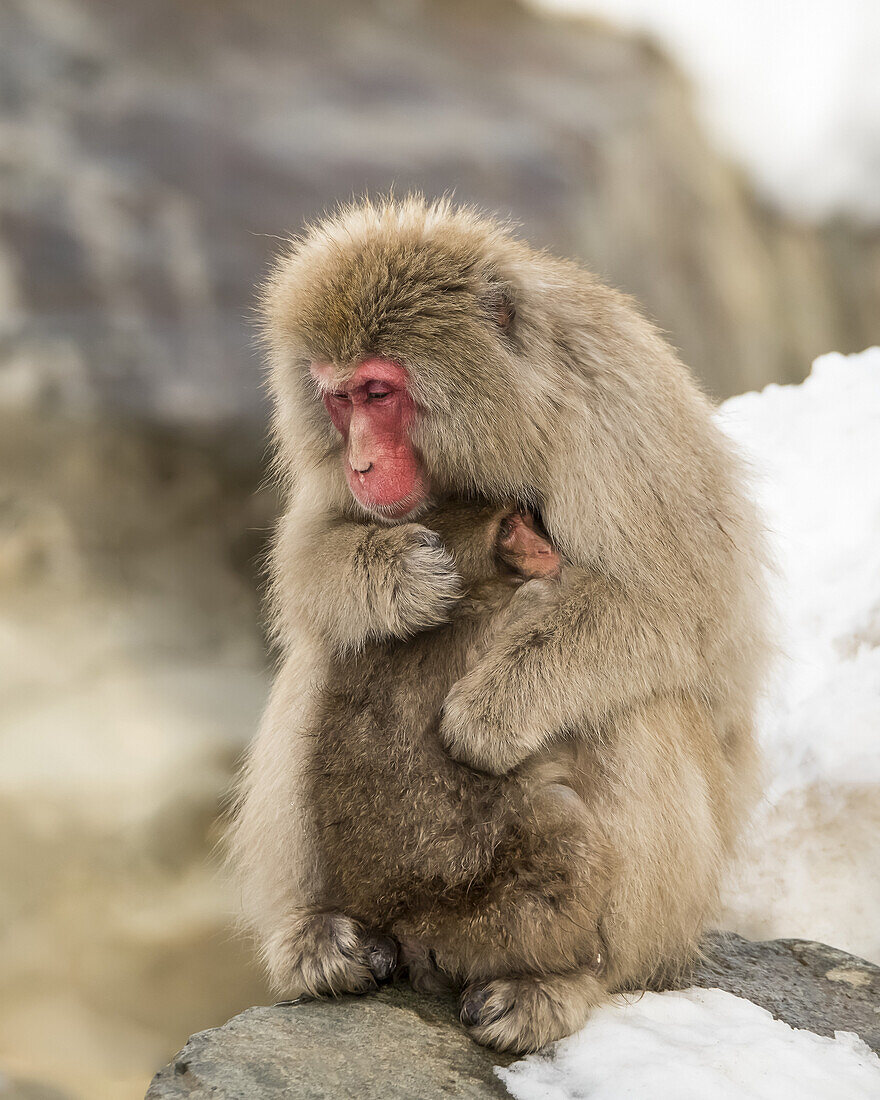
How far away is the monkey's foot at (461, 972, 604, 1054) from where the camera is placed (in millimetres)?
2125

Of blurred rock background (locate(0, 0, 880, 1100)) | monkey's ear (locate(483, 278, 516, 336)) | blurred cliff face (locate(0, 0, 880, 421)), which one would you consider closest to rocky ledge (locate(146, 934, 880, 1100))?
monkey's ear (locate(483, 278, 516, 336))

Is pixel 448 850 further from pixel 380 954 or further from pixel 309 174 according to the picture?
pixel 309 174

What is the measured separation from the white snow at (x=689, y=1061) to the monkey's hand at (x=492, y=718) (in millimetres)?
562

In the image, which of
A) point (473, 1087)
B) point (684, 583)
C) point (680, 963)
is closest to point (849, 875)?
point (680, 963)

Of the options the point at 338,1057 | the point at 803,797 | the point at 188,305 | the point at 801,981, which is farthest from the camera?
the point at 188,305

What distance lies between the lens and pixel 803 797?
3273 mm

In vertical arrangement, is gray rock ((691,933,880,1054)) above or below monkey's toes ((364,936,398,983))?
below

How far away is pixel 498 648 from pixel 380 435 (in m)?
0.52

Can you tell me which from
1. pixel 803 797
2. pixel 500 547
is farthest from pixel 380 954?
pixel 803 797

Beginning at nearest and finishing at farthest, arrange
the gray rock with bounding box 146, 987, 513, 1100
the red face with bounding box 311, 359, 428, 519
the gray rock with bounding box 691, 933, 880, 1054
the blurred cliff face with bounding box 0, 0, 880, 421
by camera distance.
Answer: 1. the gray rock with bounding box 146, 987, 513, 1100
2. the red face with bounding box 311, 359, 428, 519
3. the gray rock with bounding box 691, 933, 880, 1054
4. the blurred cliff face with bounding box 0, 0, 880, 421

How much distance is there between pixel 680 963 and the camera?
2465 mm

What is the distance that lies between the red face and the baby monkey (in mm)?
205

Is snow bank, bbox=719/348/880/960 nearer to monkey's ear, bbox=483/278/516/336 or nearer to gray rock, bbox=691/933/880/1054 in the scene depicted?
gray rock, bbox=691/933/880/1054

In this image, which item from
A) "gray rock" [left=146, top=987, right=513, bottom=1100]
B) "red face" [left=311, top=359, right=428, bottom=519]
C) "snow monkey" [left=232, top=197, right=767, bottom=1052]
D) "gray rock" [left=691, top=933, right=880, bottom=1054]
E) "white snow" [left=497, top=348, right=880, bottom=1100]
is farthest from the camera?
"gray rock" [left=691, top=933, right=880, bottom=1054]
